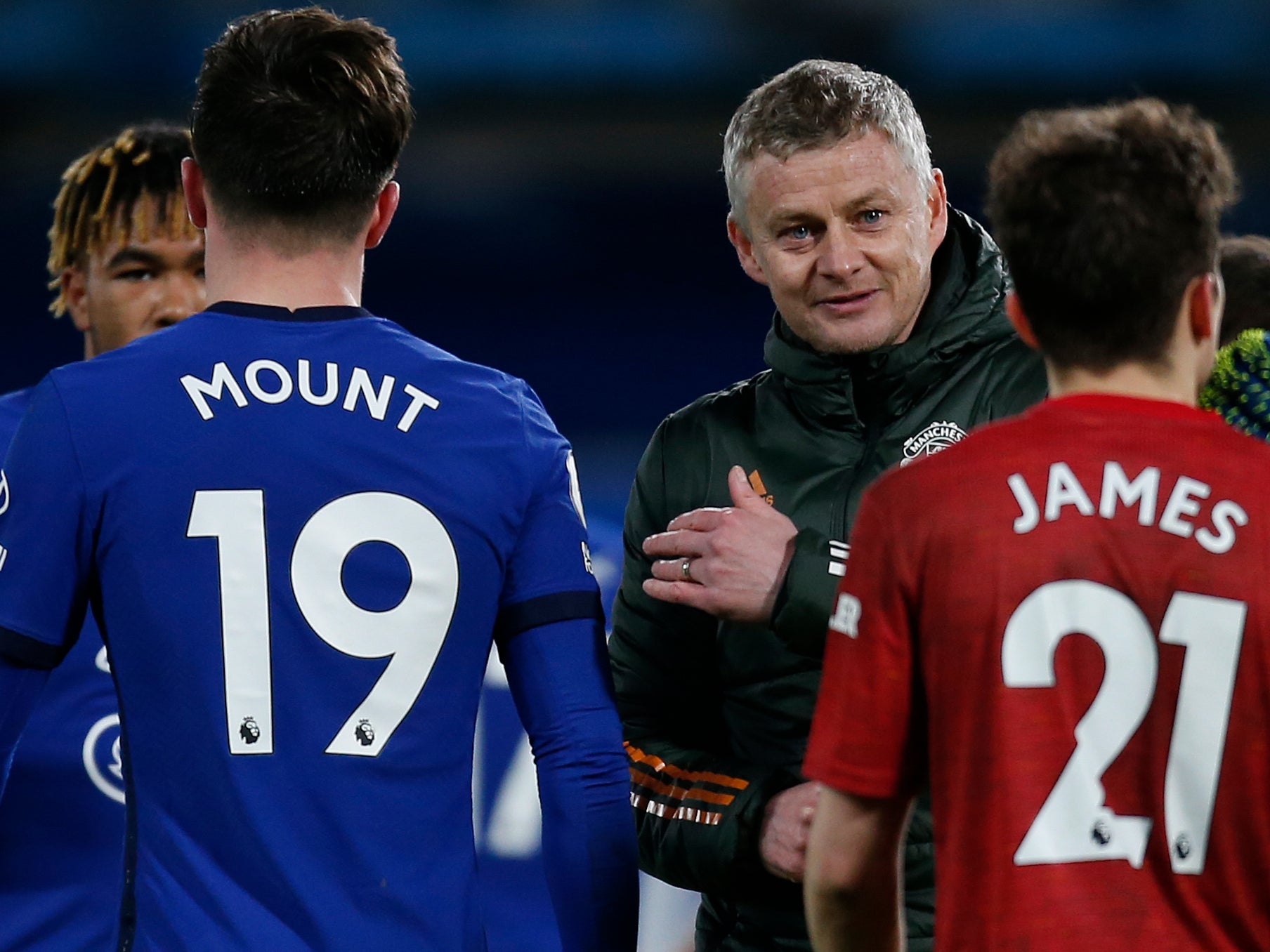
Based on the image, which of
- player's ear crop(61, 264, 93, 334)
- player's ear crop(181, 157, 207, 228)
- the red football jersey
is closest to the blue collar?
player's ear crop(181, 157, 207, 228)

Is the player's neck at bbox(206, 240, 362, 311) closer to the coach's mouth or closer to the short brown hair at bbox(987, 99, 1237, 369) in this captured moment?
the coach's mouth

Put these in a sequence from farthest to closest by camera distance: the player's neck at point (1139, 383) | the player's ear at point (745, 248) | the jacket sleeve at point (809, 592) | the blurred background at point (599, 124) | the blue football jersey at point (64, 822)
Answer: the blurred background at point (599, 124) → the blue football jersey at point (64, 822) → the player's ear at point (745, 248) → the jacket sleeve at point (809, 592) → the player's neck at point (1139, 383)

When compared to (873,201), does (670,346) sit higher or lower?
higher

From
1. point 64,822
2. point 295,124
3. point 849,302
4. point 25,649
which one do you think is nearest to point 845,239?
point 849,302

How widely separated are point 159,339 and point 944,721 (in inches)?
39.5

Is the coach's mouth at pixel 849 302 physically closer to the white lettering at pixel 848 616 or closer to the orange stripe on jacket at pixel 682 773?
the orange stripe on jacket at pixel 682 773

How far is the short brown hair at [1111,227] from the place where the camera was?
1587 mm

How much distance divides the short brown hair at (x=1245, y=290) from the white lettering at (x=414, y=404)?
1.05m

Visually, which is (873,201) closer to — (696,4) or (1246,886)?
(1246,886)

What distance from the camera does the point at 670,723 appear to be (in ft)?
8.27

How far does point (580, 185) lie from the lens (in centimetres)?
1166

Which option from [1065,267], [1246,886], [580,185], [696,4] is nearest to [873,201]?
[1065,267]

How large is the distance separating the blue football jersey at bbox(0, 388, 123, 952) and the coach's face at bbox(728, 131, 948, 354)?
128cm

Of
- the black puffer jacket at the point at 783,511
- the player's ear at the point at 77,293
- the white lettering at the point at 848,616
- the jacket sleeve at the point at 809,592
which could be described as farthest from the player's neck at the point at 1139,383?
the player's ear at the point at 77,293
